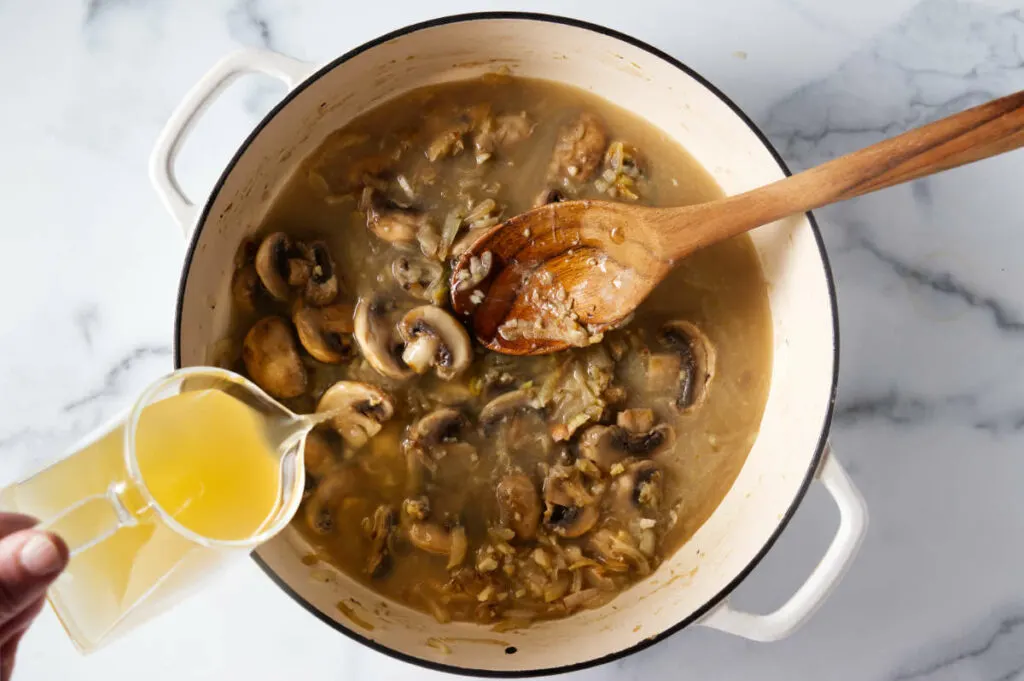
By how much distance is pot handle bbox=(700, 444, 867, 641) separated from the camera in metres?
2.06

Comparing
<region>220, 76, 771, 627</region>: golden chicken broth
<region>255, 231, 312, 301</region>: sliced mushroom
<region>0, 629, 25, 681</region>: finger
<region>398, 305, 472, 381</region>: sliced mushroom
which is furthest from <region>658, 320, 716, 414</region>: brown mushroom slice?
<region>0, 629, 25, 681</region>: finger

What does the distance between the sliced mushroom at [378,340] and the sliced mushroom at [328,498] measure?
30 cm

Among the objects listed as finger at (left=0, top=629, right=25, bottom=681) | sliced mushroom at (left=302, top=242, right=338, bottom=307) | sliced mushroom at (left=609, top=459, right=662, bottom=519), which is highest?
sliced mushroom at (left=609, top=459, right=662, bottom=519)

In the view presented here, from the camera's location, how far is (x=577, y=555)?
2369mm

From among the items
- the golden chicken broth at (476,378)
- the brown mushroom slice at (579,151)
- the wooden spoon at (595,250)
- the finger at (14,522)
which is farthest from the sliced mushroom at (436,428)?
the finger at (14,522)

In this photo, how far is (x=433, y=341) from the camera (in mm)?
2305

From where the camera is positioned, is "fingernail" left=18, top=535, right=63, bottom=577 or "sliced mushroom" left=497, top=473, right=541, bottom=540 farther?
"sliced mushroom" left=497, top=473, right=541, bottom=540

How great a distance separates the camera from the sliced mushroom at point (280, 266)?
7.57 ft

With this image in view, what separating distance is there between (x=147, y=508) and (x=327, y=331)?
0.81 m

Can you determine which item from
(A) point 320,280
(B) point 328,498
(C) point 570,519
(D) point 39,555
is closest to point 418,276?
(A) point 320,280

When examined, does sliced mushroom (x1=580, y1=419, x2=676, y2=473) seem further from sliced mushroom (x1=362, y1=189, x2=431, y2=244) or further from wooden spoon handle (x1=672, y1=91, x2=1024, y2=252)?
sliced mushroom (x1=362, y1=189, x2=431, y2=244)

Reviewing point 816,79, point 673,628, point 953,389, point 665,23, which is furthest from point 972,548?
point 665,23

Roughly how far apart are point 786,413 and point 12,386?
221 cm

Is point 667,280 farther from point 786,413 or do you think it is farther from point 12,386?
point 12,386
